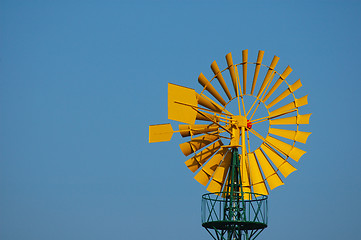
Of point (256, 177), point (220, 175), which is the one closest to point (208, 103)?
point (220, 175)

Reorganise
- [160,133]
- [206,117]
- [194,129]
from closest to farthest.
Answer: [160,133] < [206,117] < [194,129]

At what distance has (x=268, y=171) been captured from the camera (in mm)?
24375

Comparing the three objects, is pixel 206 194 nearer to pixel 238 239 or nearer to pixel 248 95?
pixel 238 239

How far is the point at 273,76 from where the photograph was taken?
81.1ft

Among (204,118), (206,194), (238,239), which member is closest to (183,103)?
(204,118)

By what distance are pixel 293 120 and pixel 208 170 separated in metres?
3.55

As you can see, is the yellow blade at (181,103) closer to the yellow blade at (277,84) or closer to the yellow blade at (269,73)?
the yellow blade at (269,73)

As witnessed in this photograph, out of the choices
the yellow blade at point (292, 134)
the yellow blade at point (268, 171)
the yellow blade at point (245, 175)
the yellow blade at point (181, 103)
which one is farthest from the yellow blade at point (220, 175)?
the yellow blade at point (181, 103)

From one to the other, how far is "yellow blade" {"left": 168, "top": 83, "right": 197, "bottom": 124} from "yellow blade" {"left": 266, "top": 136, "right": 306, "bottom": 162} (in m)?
3.30

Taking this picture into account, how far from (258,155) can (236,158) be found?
3.28 ft

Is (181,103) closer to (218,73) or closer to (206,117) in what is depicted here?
(206,117)

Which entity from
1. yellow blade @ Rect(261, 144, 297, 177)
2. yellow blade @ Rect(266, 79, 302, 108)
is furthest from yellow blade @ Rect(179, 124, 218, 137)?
yellow blade @ Rect(266, 79, 302, 108)

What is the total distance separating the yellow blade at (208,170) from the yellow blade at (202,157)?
7.5 inches

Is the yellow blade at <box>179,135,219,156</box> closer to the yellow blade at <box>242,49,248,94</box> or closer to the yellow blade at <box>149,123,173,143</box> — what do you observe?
the yellow blade at <box>149,123,173,143</box>
